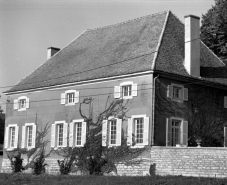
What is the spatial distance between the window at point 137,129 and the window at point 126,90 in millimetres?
1363

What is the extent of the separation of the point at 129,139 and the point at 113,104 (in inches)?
102

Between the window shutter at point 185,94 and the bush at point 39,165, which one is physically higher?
the window shutter at point 185,94

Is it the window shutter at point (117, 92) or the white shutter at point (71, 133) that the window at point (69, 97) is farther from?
the window shutter at point (117, 92)

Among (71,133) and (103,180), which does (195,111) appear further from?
(103,180)

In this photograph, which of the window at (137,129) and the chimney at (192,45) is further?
the chimney at (192,45)

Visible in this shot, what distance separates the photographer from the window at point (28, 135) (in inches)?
1446

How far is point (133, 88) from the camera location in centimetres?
3055

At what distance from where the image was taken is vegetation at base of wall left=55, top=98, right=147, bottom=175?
98.9 feet

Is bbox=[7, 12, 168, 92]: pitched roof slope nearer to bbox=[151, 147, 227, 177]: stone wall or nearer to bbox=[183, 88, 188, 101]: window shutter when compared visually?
bbox=[183, 88, 188, 101]: window shutter

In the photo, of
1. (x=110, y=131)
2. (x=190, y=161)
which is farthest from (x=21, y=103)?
(x=190, y=161)

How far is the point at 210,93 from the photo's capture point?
32.4 m

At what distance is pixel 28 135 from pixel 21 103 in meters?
2.53

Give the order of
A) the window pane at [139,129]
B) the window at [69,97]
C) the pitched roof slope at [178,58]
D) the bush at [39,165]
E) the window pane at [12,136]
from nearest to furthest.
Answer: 1. the window pane at [139,129]
2. the pitched roof slope at [178,58]
3. the bush at [39,165]
4. the window at [69,97]
5. the window pane at [12,136]

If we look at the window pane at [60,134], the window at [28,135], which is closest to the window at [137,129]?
the window pane at [60,134]
